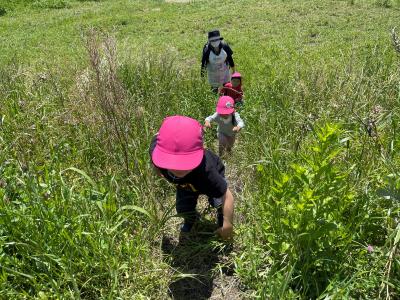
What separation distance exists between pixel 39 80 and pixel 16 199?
1.98 meters

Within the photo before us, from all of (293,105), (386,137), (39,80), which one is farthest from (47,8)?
(386,137)

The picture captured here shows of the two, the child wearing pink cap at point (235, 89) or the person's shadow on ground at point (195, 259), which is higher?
the child wearing pink cap at point (235, 89)

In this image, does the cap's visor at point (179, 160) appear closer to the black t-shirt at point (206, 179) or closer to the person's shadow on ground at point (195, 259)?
the black t-shirt at point (206, 179)

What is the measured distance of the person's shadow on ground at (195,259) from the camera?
2.29m

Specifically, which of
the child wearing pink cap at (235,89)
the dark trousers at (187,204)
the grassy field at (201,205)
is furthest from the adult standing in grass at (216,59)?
the dark trousers at (187,204)

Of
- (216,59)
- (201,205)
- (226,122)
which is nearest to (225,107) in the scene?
(226,122)

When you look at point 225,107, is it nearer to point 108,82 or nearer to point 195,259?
point 108,82

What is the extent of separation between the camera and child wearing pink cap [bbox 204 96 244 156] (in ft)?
12.0

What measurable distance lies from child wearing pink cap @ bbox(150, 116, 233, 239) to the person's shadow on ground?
3.5 inches

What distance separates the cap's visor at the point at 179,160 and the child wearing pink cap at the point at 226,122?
1529mm

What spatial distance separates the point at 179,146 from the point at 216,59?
3.52 metres

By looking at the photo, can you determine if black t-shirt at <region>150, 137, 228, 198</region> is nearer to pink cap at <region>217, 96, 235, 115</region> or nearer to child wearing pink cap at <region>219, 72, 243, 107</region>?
pink cap at <region>217, 96, 235, 115</region>

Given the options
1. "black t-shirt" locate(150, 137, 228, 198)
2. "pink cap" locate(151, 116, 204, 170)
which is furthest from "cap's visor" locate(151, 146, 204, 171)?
"black t-shirt" locate(150, 137, 228, 198)

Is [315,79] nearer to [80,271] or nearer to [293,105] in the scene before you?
[293,105]
